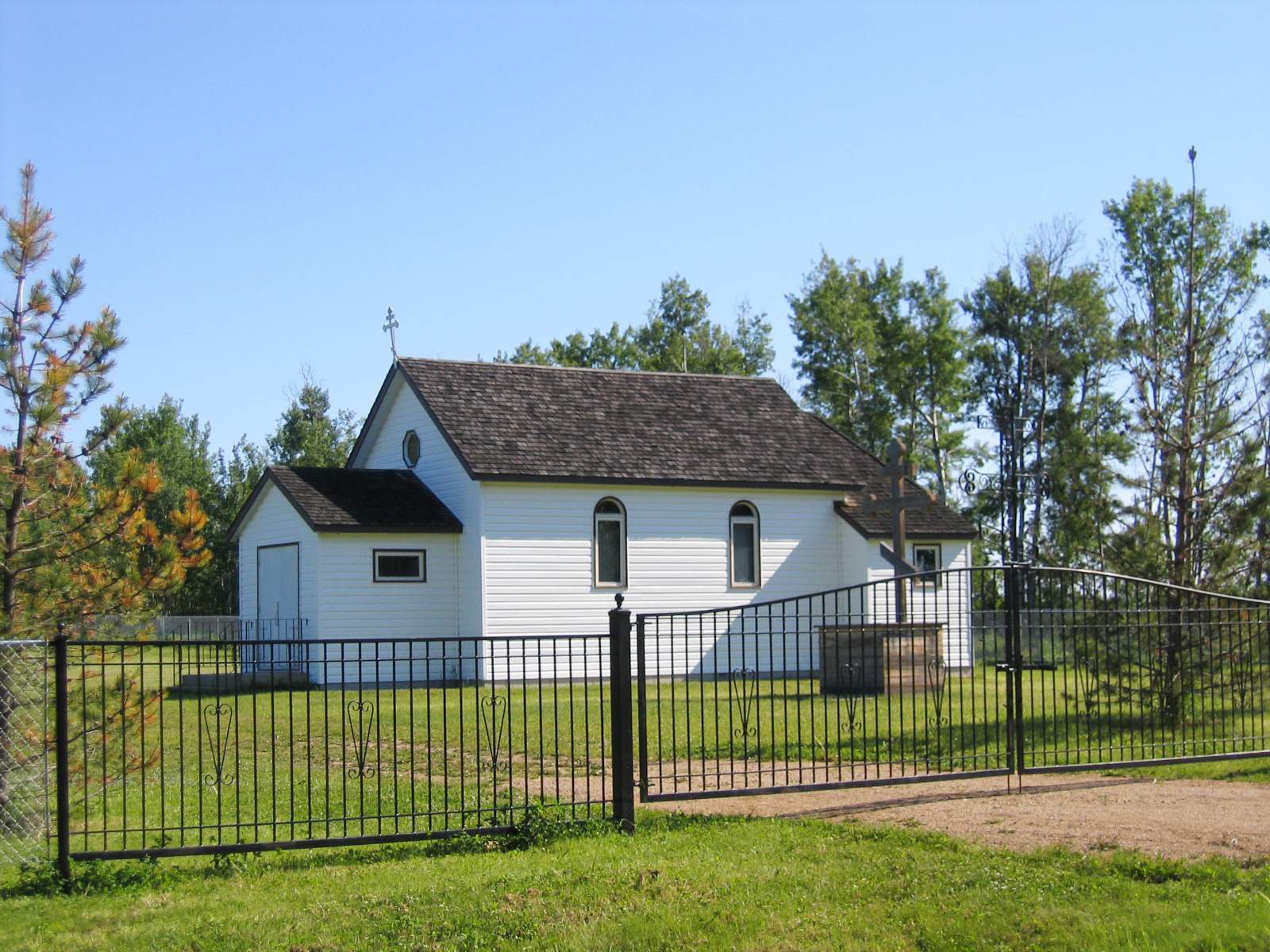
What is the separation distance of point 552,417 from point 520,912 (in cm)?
1976

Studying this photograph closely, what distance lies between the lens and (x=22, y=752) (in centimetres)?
916

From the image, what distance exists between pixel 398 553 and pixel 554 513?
126 inches

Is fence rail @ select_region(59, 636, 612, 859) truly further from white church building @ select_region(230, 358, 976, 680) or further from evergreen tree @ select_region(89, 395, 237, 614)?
evergreen tree @ select_region(89, 395, 237, 614)

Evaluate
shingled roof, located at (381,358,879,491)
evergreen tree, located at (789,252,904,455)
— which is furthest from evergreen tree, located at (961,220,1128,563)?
shingled roof, located at (381,358,879,491)

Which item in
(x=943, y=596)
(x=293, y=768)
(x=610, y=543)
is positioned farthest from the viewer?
(x=943, y=596)

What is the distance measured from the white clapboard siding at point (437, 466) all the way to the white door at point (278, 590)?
10.5 feet

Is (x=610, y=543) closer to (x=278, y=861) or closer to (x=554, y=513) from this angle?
(x=554, y=513)

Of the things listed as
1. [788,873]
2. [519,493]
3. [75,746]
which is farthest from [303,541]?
[788,873]

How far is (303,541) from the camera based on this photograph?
82.6ft

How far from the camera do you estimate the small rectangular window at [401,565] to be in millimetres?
24922

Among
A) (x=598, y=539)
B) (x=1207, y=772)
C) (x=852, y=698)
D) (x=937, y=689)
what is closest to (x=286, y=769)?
(x=852, y=698)

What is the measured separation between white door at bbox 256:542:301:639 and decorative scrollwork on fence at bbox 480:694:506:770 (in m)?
8.62

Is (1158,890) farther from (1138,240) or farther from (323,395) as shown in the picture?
(323,395)

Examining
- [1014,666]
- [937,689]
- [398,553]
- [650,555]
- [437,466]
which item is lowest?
[937,689]
